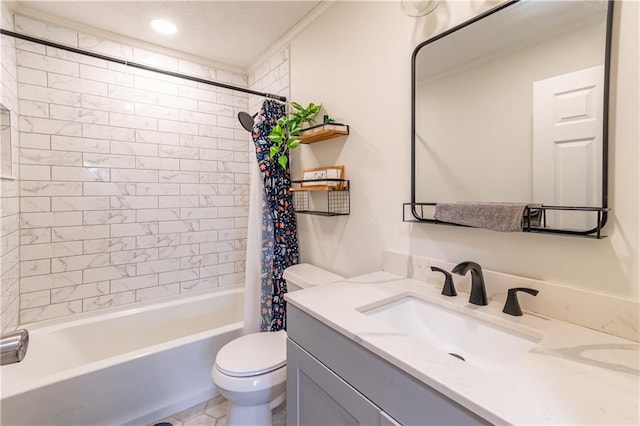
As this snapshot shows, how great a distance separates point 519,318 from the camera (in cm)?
92

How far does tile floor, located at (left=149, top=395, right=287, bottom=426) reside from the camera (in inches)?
64.9

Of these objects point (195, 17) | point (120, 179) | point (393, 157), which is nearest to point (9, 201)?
point (120, 179)

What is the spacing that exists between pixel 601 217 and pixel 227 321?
258 cm

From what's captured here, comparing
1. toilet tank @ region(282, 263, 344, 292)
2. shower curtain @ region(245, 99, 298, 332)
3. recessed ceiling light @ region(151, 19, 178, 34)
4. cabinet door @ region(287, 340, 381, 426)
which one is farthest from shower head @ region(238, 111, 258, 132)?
cabinet door @ region(287, 340, 381, 426)

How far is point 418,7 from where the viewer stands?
1213mm

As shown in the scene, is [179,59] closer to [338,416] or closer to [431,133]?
[431,133]

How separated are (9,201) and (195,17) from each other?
5.23 feet

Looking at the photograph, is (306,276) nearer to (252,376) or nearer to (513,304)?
(252,376)

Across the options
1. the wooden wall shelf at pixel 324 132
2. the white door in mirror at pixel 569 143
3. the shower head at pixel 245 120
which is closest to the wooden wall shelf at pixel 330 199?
the wooden wall shelf at pixel 324 132

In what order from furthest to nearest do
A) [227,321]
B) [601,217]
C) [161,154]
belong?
[227,321]
[161,154]
[601,217]

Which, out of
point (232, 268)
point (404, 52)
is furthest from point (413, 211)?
point (232, 268)

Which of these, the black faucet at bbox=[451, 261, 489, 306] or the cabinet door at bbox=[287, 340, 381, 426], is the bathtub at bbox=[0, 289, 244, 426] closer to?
the cabinet door at bbox=[287, 340, 381, 426]

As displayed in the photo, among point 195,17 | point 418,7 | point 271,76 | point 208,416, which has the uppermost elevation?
point 195,17

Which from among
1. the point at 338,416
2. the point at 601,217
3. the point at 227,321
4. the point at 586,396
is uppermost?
the point at 601,217
